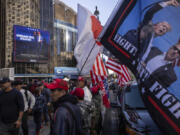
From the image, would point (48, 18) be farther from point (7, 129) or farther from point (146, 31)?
point (146, 31)

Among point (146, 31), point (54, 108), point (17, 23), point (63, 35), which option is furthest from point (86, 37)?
point (63, 35)

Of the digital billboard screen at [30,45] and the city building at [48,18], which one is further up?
the city building at [48,18]

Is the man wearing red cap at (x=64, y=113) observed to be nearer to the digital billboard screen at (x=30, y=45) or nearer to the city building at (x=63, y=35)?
the digital billboard screen at (x=30, y=45)

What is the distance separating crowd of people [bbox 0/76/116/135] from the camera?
81.7 inches

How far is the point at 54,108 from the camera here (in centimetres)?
230

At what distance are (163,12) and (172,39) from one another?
371mm

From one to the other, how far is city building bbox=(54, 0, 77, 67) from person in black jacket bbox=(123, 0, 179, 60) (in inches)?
1818

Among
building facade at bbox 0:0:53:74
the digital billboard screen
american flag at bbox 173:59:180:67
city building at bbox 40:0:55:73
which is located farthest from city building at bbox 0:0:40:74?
american flag at bbox 173:59:180:67

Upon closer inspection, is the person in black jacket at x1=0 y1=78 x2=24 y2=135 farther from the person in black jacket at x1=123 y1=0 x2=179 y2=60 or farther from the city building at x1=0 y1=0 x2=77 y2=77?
the city building at x1=0 y1=0 x2=77 y2=77

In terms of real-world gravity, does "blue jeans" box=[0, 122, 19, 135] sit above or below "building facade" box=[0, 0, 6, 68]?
below

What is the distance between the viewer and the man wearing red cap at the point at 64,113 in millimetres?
2000

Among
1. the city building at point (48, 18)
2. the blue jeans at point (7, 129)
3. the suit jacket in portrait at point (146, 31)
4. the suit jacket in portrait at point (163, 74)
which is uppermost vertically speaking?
the city building at point (48, 18)

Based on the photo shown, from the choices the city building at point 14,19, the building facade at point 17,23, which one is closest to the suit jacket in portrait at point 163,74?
the building facade at point 17,23

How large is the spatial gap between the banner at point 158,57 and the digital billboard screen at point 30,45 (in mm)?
35610
